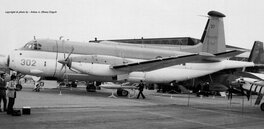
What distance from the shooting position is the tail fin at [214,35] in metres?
31.1

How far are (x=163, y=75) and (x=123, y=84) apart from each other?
11.2 feet

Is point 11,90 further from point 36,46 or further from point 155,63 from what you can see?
point 155,63

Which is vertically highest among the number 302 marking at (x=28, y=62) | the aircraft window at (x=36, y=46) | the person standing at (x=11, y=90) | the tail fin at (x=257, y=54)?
the tail fin at (x=257, y=54)

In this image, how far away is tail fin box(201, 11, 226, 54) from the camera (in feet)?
102

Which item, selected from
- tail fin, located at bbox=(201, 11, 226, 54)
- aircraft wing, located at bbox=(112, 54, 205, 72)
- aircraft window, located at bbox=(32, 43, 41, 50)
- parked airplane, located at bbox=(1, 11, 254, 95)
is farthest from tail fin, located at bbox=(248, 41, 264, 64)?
aircraft window, located at bbox=(32, 43, 41, 50)

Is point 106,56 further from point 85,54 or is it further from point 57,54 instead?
point 57,54

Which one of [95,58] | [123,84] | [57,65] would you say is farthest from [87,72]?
[123,84]

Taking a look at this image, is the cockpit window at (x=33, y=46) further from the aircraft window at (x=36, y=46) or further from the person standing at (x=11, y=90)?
the person standing at (x=11, y=90)

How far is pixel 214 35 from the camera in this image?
31266mm

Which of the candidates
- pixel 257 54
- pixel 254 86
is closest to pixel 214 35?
pixel 257 54

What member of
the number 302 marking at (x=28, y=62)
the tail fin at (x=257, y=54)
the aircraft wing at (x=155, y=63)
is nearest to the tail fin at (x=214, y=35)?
the tail fin at (x=257, y=54)

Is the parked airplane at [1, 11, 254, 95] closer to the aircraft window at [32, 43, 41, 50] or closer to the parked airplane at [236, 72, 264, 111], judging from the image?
the aircraft window at [32, 43, 41, 50]

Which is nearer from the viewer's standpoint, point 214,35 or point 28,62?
point 28,62

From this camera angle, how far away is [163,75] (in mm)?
25969
